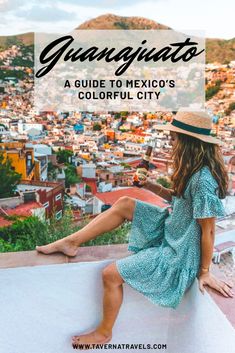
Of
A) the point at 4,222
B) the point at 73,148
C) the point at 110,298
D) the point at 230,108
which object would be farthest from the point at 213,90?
the point at 4,222

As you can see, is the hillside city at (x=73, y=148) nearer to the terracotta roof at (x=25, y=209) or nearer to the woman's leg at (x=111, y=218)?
the terracotta roof at (x=25, y=209)

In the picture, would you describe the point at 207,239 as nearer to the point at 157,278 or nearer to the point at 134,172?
the point at 157,278

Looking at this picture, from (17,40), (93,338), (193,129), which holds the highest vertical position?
(17,40)

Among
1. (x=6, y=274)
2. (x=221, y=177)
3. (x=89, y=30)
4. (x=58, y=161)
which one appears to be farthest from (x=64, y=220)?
(x=221, y=177)

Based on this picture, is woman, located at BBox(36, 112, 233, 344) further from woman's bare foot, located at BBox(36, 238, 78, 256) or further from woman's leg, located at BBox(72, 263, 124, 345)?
woman's bare foot, located at BBox(36, 238, 78, 256)

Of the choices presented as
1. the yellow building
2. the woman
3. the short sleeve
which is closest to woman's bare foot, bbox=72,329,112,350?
the woman

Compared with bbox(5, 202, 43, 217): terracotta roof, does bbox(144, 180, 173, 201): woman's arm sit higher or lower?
higher

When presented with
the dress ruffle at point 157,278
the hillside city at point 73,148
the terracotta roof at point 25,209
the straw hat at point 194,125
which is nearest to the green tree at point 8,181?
the hillside city at point 73,148

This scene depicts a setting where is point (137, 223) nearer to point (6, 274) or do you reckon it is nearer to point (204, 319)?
point (204, 319)
